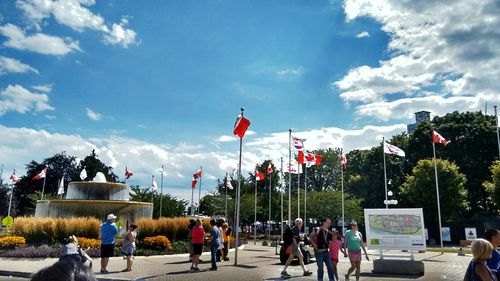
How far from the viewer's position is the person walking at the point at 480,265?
5.37 meters

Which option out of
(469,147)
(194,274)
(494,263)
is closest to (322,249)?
(194,274)

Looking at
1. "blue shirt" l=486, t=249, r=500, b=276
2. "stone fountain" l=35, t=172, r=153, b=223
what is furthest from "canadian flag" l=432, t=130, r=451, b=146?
"blue shirt" l=486, t=249, r=500, b=276

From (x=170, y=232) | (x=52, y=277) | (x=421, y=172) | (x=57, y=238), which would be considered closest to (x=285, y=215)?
(x=421, y=172)

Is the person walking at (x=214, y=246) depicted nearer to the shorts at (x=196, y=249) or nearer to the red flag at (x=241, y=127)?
the shorts at (x=196, y=249)

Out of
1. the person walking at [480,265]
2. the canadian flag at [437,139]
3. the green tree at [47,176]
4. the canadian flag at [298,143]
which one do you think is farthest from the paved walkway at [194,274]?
the green tree at [47,176]

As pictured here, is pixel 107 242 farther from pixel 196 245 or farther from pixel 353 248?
pixel 353 248

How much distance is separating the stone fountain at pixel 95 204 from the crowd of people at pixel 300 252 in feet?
30.5

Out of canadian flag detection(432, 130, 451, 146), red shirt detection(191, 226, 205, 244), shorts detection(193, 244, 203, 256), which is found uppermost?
canadian flag detection(432, 130, 451, 146)

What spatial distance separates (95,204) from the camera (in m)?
26.0

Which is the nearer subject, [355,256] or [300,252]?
[355,256]

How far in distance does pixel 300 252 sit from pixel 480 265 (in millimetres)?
9109

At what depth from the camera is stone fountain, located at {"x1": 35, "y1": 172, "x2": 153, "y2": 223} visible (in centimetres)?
2606

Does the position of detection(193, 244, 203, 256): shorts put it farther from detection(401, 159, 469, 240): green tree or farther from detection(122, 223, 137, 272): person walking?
detection(401, 159, 469, 240): green tree

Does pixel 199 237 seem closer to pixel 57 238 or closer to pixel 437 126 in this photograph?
pixel 57 238
